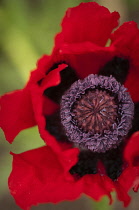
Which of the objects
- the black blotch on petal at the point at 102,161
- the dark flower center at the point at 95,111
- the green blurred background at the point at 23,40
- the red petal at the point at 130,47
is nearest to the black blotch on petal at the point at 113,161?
the black blotch on petal at the point at 102,161

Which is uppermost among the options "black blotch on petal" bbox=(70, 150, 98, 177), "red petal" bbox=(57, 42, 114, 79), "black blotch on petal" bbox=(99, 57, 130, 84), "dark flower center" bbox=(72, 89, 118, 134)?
"red petal" bbox=(57, 42, 114, 79)

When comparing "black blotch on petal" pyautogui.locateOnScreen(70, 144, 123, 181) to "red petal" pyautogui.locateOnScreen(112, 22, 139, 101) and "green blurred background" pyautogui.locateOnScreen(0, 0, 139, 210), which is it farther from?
"green blurred background" pyautogui.locateOnScreen(0, 0, 139, 210)

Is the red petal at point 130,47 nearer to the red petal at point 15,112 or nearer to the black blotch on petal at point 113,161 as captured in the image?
the black blotch on petal at point 113,161

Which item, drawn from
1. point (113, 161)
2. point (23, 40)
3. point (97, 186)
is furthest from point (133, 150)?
point (23, 40)

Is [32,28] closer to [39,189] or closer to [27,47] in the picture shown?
[27,47]

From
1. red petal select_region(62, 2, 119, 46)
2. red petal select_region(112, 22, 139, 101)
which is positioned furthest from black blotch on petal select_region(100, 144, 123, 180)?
red petal select_region(62, 2, 119, 46)

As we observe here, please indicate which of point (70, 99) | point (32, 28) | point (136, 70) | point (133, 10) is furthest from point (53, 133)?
point (133, 10)

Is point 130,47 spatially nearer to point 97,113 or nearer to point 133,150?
point 97,113
